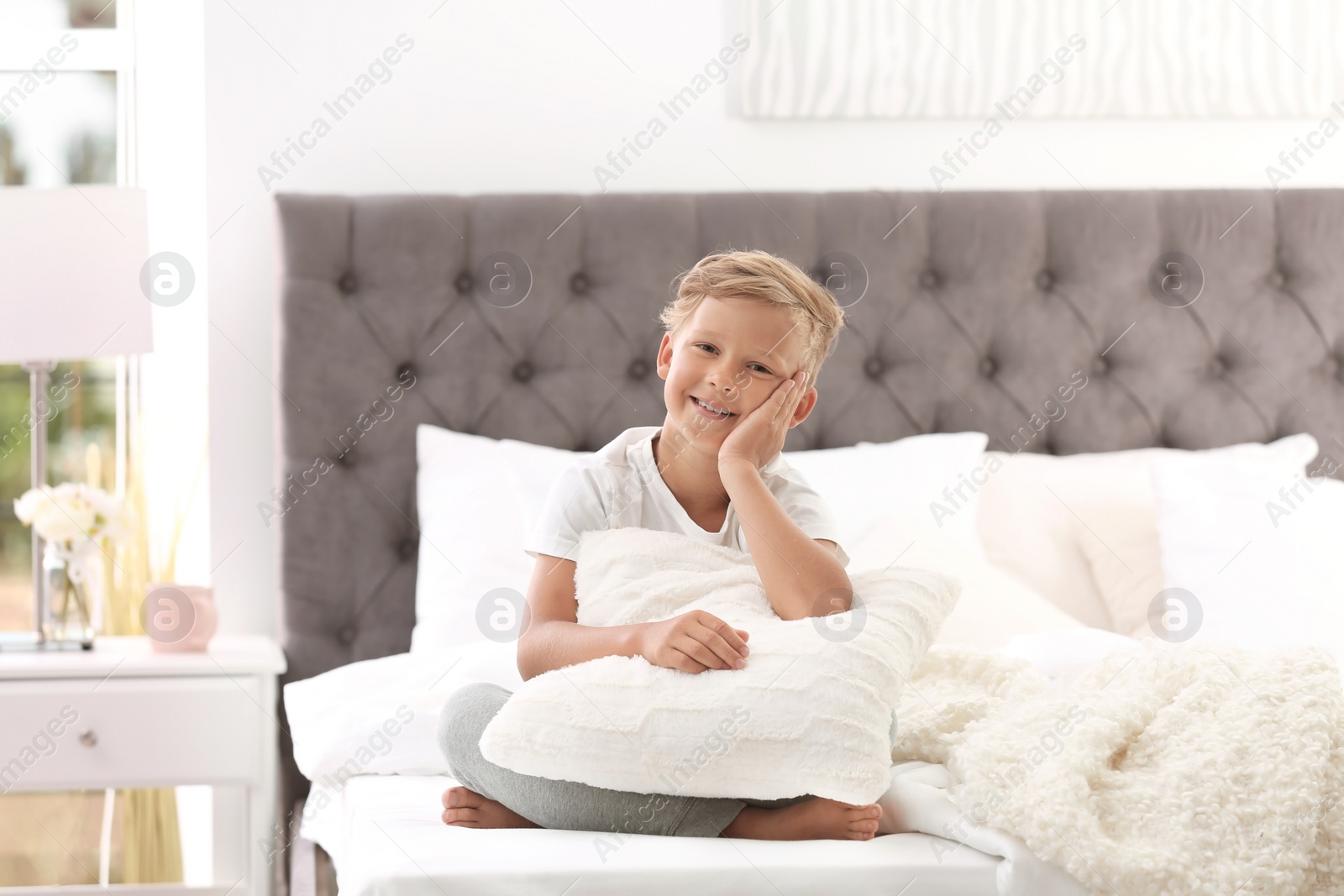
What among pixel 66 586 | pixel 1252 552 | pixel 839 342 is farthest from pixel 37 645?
pixel 1252 552

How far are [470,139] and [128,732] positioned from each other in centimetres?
115

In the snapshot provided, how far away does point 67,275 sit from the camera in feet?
5.54

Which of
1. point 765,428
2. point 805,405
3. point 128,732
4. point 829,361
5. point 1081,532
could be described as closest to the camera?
point 765,428

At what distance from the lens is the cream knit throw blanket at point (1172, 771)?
Result: 860mm

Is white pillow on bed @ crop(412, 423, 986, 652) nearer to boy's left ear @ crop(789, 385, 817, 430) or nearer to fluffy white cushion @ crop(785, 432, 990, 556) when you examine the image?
fluffy white cushion @ crop(785, 432, 990, 556)

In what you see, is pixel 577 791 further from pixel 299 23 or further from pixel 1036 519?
pixel 299 23

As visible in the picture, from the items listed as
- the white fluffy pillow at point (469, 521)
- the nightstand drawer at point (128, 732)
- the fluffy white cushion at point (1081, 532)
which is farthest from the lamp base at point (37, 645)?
the fluffy white cushion at point (1081, 532)

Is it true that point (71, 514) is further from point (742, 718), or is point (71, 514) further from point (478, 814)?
point (742, 718)

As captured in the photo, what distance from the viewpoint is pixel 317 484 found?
1854 mm

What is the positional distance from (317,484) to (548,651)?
91 centimetres

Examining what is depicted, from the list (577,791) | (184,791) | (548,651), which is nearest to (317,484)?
(184,791)

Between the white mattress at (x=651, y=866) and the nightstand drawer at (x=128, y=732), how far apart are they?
2.48ft

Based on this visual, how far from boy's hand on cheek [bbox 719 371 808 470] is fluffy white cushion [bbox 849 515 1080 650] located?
40 cm

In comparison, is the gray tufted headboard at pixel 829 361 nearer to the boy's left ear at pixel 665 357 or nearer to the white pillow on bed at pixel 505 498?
the white pillow on bed at pixel 505 498
